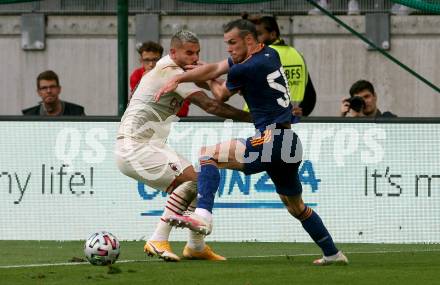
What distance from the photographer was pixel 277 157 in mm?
10961

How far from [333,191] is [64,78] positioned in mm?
8512

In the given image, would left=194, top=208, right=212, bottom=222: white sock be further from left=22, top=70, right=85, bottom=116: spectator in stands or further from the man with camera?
left=22, top=70, right=85, bottom=116: spectator in stands

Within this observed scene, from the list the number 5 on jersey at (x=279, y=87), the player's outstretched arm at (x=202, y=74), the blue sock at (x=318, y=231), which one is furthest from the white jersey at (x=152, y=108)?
the blue sock at (x=318, y=231)

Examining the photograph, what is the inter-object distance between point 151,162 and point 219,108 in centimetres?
84

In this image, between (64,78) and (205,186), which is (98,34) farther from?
(205,186)

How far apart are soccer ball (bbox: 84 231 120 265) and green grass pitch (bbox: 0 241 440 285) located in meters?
0.09

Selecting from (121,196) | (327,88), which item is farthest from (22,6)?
(121,196)

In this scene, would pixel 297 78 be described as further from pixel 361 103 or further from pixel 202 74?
pixel 202 74

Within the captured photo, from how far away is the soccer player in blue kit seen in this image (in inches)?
432

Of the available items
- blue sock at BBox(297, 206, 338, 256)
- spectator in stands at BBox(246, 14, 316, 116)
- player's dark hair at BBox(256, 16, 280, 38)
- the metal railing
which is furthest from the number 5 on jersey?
the metal railing

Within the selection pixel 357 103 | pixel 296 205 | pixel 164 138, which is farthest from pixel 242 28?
pixel 357 103

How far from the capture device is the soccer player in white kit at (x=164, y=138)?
1186cm

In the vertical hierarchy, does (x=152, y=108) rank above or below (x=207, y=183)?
above

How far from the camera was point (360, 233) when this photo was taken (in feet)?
47.9
